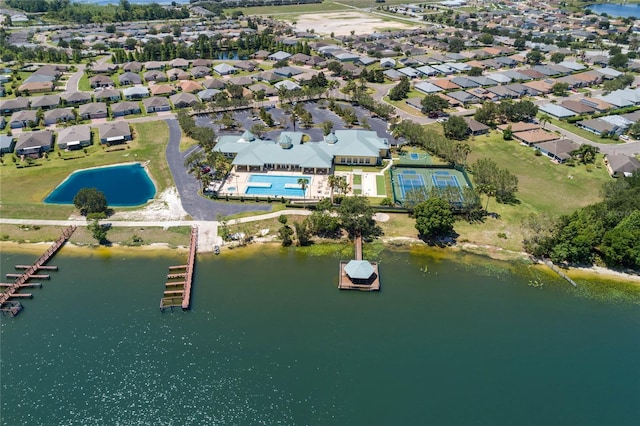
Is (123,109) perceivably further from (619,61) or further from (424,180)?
(619,61)

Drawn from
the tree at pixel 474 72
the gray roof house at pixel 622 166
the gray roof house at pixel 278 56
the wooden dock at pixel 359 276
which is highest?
the gray roof house at pixel 278 56

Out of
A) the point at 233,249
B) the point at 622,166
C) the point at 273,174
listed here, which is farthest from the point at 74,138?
the point at 622,166

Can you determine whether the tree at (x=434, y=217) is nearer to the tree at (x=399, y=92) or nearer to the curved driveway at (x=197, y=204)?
the curved driveway at (x=197, y=204)

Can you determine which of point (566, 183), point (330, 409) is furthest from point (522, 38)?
point (330, 409)

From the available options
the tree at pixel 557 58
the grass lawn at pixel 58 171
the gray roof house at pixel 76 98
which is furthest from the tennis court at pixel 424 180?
the tree at pixel 557 58

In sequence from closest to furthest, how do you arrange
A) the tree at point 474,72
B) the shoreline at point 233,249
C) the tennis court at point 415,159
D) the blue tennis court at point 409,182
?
the shoreline at point 233,249 → the blue tennis court at point 409,182 → the tennis court at point 415,159 → the tree at point 474,72

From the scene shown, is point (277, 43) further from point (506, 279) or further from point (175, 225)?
point (506, 279)

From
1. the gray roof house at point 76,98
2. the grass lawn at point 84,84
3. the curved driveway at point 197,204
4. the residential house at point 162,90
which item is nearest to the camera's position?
the curved driveway at point 197,204

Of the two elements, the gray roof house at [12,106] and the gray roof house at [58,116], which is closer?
the gray roof house at [58,116]
